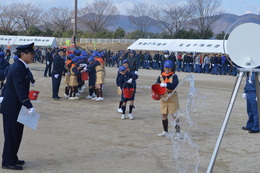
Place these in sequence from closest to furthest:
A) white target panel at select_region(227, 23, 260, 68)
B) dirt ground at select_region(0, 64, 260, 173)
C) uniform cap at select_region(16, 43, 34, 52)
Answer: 1. white target panel at select_region(227, 23, 260, 68)
2. uniform cap at select_region(16, 43, 34, 52)
3. dirt ground at select_region(0, 64, 260, 173)

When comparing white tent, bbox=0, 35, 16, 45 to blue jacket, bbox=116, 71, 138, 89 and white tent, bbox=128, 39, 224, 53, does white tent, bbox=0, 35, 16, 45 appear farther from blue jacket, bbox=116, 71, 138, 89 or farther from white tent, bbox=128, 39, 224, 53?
blue jacket, bbox=116, 71, 138, 89

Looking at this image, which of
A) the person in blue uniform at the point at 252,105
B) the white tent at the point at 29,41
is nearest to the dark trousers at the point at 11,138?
the person in blue uniform at the point at 252,105

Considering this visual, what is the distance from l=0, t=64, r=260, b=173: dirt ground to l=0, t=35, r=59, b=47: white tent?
85.4 ft

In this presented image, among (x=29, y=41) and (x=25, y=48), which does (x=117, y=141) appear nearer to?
(x=25, y=48)

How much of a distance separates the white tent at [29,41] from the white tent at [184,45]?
32.7 feet

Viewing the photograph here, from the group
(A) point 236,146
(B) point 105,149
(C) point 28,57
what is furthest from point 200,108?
(C) point 28,57

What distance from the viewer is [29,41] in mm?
39469

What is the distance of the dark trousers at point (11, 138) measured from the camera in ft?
19.4

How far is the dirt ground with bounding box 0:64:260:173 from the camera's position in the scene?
6395mm

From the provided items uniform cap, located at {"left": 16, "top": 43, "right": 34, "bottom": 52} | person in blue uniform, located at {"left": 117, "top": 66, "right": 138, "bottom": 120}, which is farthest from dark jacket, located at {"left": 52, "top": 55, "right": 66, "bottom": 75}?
uniform cap, located at {"left": 16, "top": 43, "right": 34, "bottom": 52}

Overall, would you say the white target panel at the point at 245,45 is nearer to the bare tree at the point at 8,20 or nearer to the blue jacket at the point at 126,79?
the blue jacket at the point at 126,79

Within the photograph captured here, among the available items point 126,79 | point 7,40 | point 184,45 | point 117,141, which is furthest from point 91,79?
point 7,40

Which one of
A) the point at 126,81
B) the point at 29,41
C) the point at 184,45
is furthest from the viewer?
the point at 29,41

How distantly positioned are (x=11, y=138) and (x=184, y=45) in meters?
24.9
